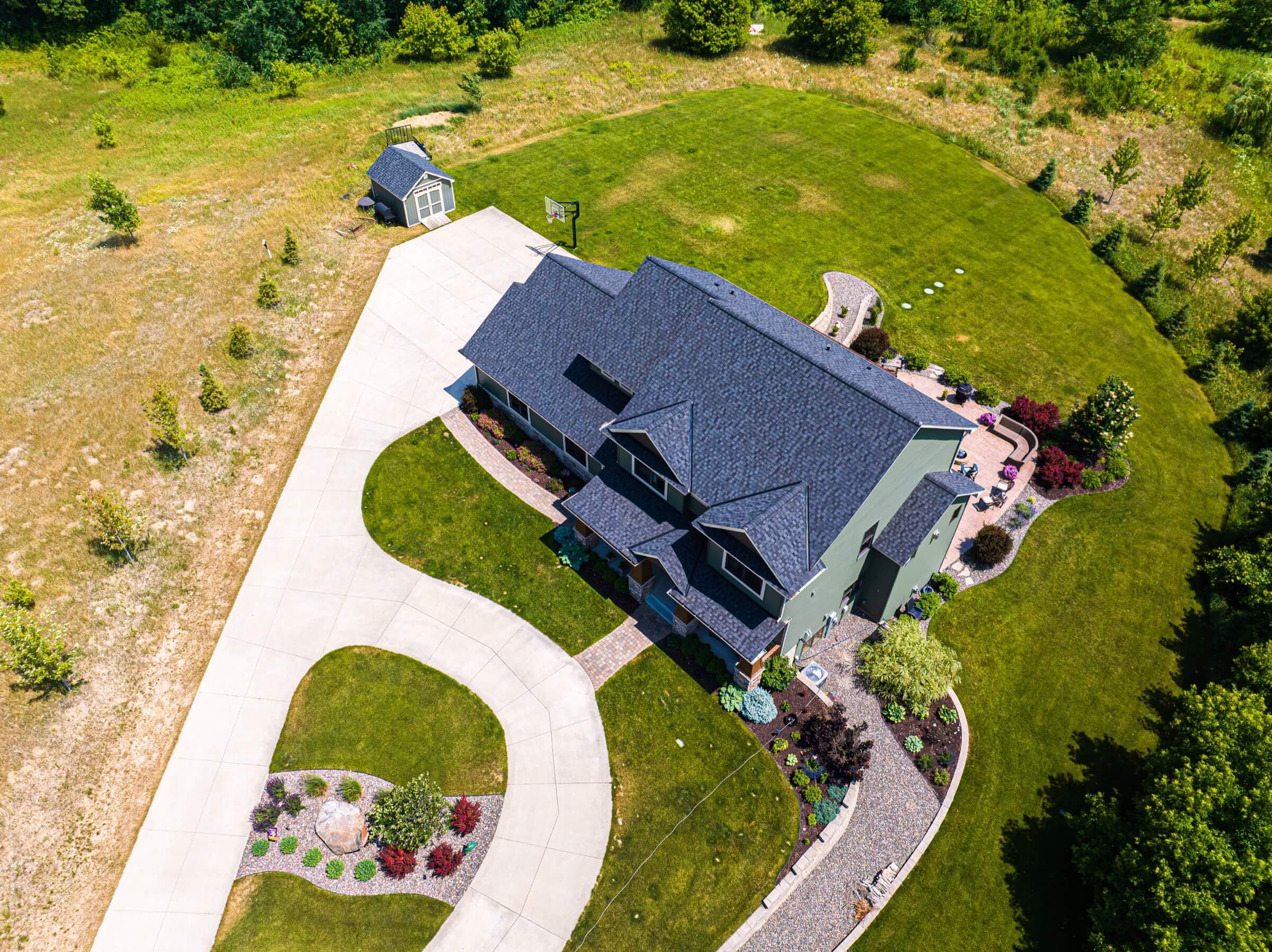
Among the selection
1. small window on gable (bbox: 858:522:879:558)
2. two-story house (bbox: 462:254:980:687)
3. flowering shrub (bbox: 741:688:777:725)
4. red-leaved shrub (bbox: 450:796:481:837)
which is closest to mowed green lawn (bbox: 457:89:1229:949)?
small window on gable (bbox: 858:522:879:558)

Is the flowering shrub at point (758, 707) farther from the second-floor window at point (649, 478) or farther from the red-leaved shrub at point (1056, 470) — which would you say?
the red-leaved shrub at point (1056, 470)

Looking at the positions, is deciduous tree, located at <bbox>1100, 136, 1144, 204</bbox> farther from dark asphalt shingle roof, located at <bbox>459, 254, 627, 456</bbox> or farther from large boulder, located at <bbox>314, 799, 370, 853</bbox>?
large boulder, located at <bbox>314, 799, 370, 853</bbox>

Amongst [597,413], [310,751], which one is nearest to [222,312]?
[597,413]

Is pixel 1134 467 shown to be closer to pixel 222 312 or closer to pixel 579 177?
pixel 579 177

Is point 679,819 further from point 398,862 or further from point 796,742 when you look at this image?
point 398,862

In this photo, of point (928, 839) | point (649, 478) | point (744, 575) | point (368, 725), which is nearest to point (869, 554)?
point (744, 575)

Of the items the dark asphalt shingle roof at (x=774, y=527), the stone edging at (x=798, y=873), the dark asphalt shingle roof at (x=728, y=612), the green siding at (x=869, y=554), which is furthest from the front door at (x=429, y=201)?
the stone edging at (x=798, y=873)
